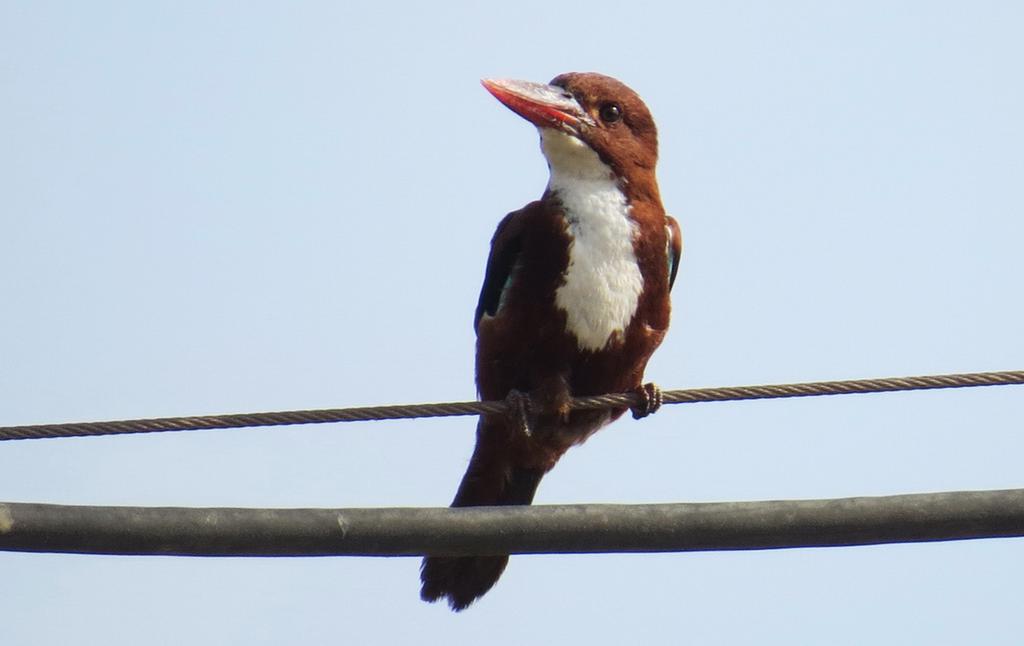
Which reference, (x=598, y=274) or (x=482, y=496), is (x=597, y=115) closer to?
(x=598, y=274)

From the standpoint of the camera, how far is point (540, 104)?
18.2ft

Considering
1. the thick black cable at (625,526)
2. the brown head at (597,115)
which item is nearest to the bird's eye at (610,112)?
the brown head at (597,115)

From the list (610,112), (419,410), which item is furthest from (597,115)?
(419,410)

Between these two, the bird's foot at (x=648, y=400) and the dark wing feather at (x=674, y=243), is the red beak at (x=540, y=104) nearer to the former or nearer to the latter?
the dark wing feather at (x=674, y=243)

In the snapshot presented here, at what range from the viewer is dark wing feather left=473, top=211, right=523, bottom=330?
553cm

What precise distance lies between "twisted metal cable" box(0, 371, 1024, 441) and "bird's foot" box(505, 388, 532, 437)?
80 cm

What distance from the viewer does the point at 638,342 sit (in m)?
5.34

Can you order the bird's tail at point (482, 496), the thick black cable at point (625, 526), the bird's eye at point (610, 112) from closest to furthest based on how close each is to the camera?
the thick black cable at point (625, 526), the bird's tail at point (482, 496), the bird's eye at point (610, 112)

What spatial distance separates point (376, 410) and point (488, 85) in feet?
6.42

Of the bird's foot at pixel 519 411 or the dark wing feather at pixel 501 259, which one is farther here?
the dark wing feather at pixel 501 259

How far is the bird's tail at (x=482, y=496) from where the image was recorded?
5.37 metres

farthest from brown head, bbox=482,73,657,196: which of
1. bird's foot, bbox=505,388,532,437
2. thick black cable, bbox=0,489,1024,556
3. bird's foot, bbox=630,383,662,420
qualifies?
thick black cable, bbox=0,489,1024,556

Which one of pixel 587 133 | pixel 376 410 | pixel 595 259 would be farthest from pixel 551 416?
pixel 376 410

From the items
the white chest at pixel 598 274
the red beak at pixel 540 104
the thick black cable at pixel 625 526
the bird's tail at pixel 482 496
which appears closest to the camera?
the thick black cable at pixel 625 526
